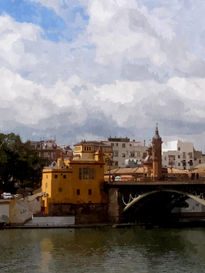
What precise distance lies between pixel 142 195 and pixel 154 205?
9.71 m

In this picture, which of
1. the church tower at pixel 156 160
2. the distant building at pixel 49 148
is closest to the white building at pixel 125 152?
the distant building at pixel 49 148

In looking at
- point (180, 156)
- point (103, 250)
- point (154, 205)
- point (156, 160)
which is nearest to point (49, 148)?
point (180, 156)

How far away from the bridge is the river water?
14.2ft

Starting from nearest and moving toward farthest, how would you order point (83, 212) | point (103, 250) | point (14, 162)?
point (103, 250) → point (83, 212) → point (14, 162)

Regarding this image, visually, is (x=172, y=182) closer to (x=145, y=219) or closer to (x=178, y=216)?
(x=145, y=219)

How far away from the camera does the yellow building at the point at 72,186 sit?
200ft

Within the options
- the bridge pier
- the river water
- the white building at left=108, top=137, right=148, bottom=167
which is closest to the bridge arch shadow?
the bridge pier

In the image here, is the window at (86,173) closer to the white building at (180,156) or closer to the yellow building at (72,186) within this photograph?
the yellow building at (72,186)

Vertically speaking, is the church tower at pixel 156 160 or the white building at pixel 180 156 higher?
the white building at pixel 180 156

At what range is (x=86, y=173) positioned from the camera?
6253cm

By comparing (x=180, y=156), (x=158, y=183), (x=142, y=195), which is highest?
(x=180, y=156)

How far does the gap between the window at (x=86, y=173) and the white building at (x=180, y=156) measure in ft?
177

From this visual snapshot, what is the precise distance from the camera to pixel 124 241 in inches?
1927

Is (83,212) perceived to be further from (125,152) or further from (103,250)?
(125,152)
